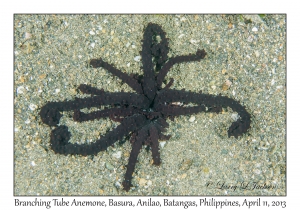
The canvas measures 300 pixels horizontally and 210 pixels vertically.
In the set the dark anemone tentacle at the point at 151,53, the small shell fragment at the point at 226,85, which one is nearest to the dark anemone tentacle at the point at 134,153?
the dark anemone tentacle at the point at 151,53

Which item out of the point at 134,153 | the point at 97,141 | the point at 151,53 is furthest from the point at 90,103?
the point at 151,53

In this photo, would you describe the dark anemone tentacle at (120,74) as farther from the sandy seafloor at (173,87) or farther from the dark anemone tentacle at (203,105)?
the dark anemone tentacle at (203,105)

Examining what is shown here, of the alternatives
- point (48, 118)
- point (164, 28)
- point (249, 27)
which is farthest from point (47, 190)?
point (249, 27)

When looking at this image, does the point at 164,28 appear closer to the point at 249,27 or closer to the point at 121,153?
the point at 249,27

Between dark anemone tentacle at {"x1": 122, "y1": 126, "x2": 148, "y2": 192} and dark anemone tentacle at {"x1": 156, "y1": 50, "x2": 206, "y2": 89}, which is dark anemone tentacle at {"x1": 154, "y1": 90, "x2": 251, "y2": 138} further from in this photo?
dark anemone tentacle at {"x1": 122, "y1": 126, "x2": 148, "y2": 192}

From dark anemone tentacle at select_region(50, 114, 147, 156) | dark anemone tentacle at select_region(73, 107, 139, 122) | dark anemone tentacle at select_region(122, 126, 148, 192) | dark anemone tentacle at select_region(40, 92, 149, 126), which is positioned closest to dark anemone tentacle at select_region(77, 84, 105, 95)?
dark anemone tentacle at select_region(40, 92, 149, 126)

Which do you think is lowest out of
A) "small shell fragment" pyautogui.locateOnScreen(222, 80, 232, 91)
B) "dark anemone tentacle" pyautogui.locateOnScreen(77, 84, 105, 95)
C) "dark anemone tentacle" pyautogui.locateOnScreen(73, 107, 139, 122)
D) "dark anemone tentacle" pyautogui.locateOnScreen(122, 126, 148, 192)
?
"dark anemone tentacle" pyautogui.locateOnScreen(122, 126, 148, 192)

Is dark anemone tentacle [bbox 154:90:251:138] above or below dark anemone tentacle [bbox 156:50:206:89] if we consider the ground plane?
below

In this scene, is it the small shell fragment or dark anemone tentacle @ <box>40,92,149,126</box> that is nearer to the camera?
dark anemone tentacle @ <box>40,92,149,126</box>
